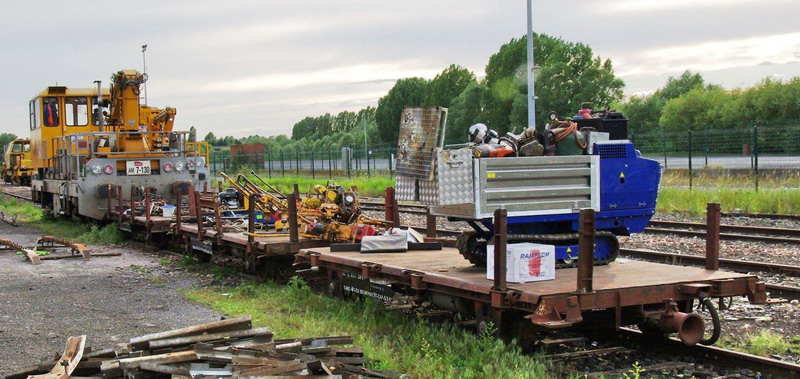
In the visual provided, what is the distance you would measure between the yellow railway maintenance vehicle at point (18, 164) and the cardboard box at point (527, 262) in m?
48.7

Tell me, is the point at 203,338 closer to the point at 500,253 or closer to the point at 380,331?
the point at 380,331

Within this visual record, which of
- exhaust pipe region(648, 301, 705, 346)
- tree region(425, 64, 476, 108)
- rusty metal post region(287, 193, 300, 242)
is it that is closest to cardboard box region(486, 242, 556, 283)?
exhaust pipe region(648, 301, 705, 346)

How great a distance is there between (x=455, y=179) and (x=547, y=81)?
2150 inches

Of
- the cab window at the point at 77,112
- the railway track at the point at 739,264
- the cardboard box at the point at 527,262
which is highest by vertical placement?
the cab window at the point at 77,112

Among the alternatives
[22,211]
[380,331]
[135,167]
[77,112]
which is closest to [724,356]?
[380,331]

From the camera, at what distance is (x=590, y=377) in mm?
6488

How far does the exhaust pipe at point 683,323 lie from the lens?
6.84 meters

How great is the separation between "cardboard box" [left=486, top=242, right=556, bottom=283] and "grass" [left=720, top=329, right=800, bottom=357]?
182 cm

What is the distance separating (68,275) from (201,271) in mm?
1897

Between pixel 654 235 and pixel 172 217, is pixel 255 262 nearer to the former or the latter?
pixel 172 217

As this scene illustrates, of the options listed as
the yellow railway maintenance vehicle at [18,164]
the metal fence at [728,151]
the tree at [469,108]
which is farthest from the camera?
the tree at [469,108]

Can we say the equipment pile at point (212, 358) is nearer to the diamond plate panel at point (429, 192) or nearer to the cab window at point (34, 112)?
the diamond plate panel at point (429, 192)


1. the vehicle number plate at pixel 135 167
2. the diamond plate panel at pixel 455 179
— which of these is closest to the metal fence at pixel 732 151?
the vehicle number plate at pixel 135 167

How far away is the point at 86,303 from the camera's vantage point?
→ 10.2m
